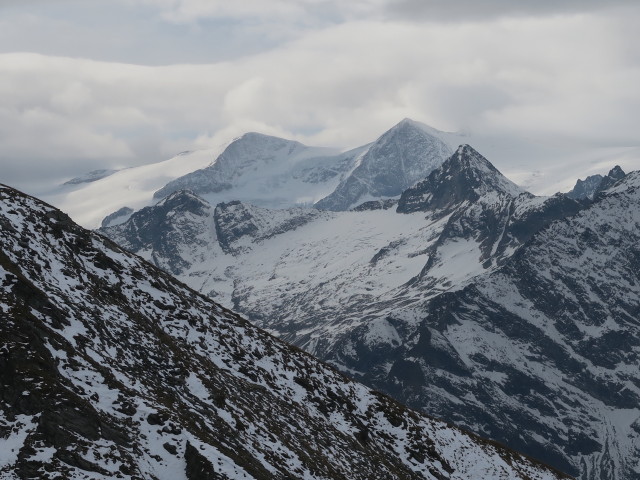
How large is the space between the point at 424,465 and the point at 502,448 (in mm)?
24725

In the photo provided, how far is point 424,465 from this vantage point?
427 feet

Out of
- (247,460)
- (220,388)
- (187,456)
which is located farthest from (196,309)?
(187,456)

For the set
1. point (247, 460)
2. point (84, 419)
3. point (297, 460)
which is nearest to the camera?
point (84, 419)

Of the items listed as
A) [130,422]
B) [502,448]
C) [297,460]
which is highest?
[130,422]

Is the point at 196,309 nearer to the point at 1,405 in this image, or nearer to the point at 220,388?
the point at 220,388

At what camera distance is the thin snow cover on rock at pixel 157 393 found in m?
82.2

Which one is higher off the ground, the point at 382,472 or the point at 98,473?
the point at 98,473

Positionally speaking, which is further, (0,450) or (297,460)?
(297,460)

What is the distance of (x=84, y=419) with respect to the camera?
273 ft

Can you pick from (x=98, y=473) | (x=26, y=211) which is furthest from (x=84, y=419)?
(x=26, y=211)

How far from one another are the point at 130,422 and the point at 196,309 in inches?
1716

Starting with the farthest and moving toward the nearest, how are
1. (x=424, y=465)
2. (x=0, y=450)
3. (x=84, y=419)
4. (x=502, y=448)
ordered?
1. (x=502, y=448)
2. (x=424, y=465)
3. (x=84, y=419)
4. (x=0, y=450)

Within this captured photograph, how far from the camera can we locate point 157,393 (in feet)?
335

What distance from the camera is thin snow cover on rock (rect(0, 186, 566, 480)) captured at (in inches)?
3236
